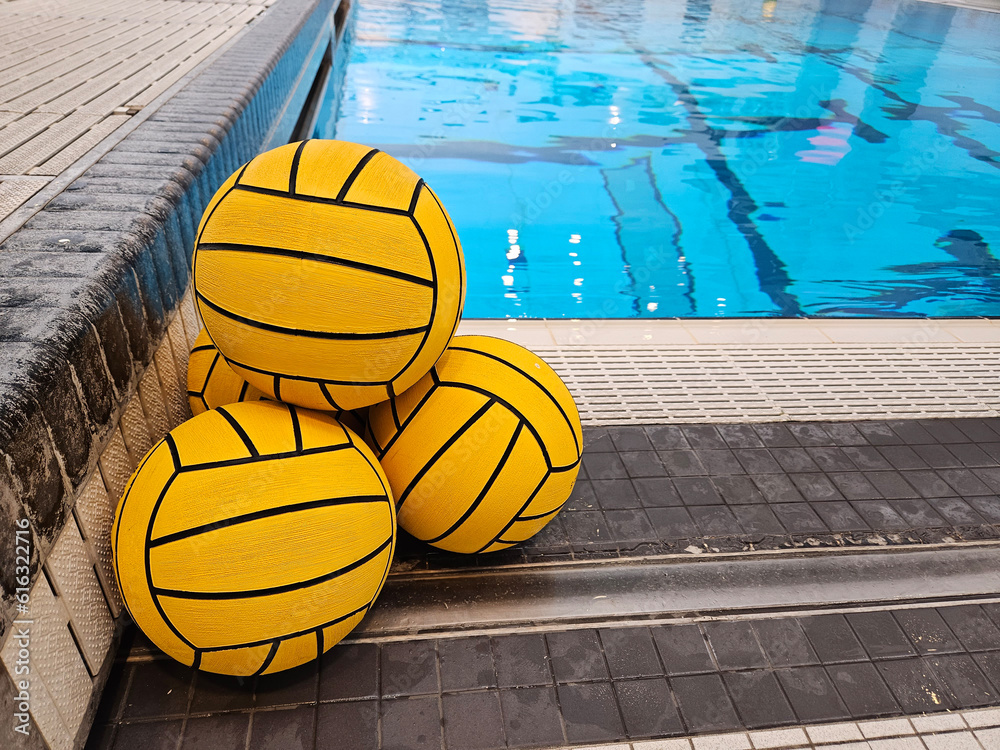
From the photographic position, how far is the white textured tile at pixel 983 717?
1.67m

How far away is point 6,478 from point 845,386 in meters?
3.12

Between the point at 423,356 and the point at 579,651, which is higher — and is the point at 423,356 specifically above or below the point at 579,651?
above

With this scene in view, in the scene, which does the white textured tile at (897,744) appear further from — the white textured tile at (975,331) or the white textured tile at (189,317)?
the white textured tile at (975,331)

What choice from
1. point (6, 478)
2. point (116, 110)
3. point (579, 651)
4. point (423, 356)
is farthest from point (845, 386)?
point (116, 110)

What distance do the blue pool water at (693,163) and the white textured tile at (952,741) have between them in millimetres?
3321

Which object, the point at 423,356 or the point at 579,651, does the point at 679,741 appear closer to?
the point at 579,651

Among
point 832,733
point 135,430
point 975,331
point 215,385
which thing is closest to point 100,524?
point 135,430

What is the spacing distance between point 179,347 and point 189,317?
0.16 metres

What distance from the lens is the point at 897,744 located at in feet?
5.31

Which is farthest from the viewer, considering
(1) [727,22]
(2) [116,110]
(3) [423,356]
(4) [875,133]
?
(1) [727,22]

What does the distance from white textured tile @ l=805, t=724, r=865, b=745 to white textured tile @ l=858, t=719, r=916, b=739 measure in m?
0.02

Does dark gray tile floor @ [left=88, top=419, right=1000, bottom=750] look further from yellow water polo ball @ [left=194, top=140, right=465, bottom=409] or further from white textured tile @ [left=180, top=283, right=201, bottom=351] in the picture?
white textured tile @ [left=180, top=283, right=201, bottom=351]

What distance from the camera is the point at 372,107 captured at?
27.2 feet

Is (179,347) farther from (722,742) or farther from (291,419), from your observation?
(722,742)
